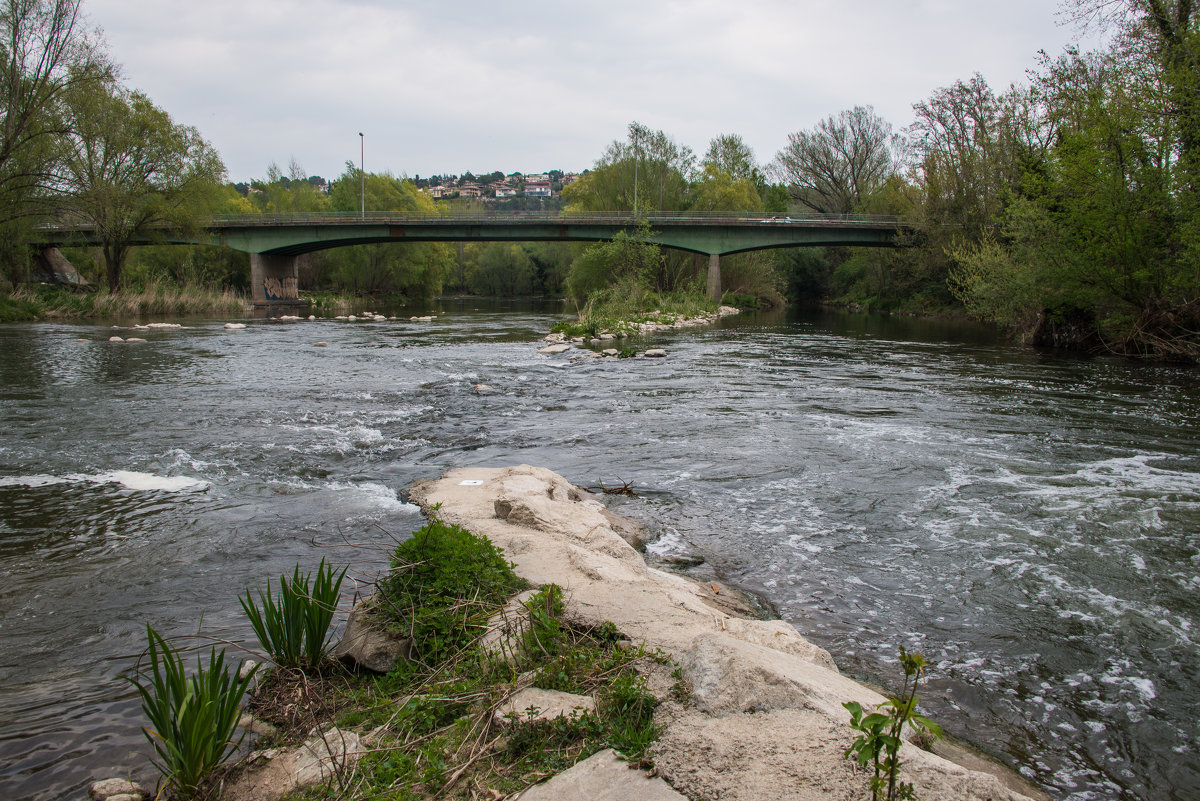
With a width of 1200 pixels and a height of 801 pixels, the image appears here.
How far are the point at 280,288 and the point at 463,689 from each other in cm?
6330

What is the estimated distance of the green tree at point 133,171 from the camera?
112 ft

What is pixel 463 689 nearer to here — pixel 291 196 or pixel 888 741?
pixel 888 741

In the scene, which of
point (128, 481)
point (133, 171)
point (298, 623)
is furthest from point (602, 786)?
point (133, 171)

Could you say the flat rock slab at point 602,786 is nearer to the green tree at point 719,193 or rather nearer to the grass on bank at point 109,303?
the grass on bank at point 109,303

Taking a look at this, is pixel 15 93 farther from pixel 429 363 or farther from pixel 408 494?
pixel 408 494

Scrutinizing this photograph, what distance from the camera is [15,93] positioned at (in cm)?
2861

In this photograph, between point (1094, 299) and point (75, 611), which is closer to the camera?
point (75, 611)

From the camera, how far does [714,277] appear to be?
55281mm

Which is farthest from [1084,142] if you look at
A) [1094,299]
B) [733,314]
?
[733,314]

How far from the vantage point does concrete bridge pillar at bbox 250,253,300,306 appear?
→ 56.6m

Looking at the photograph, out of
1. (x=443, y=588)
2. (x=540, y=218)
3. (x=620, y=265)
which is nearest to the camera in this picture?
(x=443, y=588)

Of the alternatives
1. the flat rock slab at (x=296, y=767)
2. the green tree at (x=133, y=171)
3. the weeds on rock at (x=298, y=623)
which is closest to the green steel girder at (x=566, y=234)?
the green tree at (x=133, y=171)

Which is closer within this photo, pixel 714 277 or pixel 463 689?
pixel 463 689

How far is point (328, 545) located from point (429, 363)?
14401 millimetres
